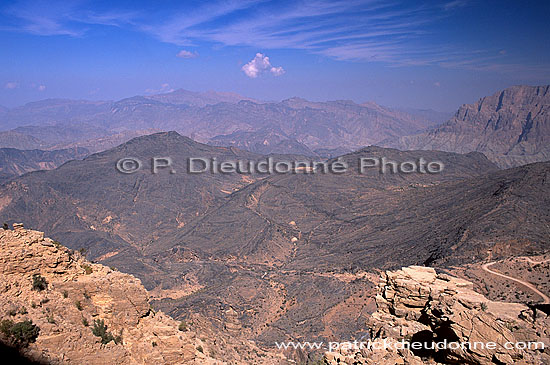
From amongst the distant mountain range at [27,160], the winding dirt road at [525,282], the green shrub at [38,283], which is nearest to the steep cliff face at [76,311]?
the green shrub at [38,283]

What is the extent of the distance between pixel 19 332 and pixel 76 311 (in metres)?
2.09

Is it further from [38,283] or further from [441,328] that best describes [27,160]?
[441,328]

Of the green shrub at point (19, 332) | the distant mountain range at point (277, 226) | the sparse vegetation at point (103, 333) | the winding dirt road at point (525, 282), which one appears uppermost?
the green shrub at point (19, 332)

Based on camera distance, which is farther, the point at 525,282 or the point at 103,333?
the point at 525,282

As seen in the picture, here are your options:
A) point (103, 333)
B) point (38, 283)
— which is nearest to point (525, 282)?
point (103, 333)

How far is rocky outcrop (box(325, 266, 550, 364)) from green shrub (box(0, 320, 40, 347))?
853 centimetres

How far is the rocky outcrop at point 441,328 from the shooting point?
7.66 m

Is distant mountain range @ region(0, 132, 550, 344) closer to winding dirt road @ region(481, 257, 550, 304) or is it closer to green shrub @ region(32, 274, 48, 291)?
winding dirt road @ region(481, 257, 550, 304)

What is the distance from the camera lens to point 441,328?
906 centimetres

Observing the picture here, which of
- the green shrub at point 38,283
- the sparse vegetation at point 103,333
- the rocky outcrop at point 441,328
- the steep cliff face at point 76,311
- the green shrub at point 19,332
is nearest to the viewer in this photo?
the rocky outcrop at point 441,328

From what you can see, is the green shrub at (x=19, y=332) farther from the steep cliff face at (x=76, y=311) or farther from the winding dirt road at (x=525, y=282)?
the winding dirt road at (x=525, y=282)

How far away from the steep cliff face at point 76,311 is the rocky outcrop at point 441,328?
612cm

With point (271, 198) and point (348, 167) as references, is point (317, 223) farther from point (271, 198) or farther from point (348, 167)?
point (348, 167)

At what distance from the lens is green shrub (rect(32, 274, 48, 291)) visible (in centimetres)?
1101
